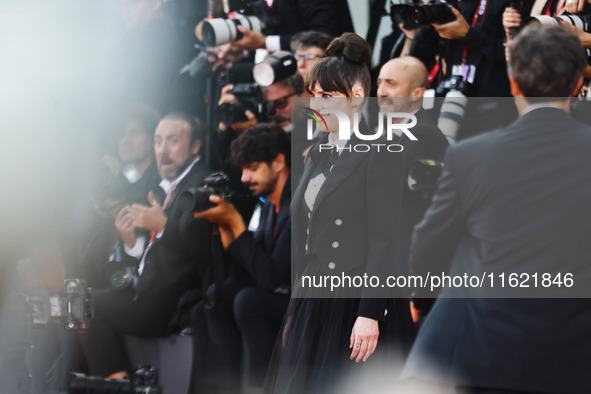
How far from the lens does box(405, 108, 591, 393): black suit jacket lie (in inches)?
96.6

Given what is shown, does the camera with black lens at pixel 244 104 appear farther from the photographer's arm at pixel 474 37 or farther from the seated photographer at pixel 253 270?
the photographer's arm at pixel 474 37

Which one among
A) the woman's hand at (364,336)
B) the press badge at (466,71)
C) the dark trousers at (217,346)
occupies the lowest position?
the dark trousers at (217,346)

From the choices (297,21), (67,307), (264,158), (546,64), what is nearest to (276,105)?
(264,158)

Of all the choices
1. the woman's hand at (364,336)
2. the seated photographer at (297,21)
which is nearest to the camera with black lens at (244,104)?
the seated photographer at (297,21)

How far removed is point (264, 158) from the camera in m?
4.01

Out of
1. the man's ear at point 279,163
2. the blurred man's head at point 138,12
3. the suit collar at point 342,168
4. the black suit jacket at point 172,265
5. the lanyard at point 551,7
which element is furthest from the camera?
the blurred man's head at point 138,12

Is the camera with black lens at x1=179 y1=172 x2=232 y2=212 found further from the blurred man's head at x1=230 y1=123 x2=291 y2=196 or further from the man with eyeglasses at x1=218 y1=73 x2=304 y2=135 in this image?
the man with eyeglasses at x1=218 y1=73 x2=304 y2=135

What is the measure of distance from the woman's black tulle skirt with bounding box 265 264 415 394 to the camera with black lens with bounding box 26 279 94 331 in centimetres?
161

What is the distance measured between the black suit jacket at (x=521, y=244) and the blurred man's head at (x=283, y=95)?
4.83 ft

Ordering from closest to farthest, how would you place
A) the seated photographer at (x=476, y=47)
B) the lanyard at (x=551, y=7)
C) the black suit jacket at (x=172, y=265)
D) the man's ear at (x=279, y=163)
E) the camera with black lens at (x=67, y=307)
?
1. the lanyard at (x=551, y=7)
2. the seated photographer at (x=476, y=47)
3. the man's ear at (x=279, y=163)
4. the black suit jacket at (x=172, y=265)
5. the camera with black lens at (x=67, y=307)

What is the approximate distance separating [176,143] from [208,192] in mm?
475

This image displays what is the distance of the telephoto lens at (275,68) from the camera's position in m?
3.99

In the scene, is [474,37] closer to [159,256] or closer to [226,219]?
[226,219]

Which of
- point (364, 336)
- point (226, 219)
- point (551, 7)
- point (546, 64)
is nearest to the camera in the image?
point (546, 64)
